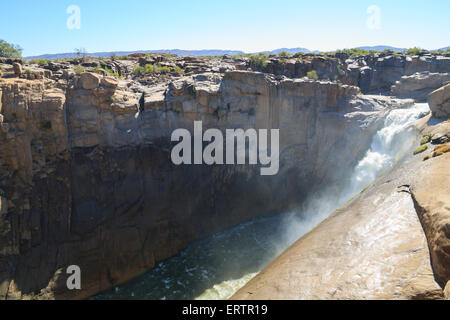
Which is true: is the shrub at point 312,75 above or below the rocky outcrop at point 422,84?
above

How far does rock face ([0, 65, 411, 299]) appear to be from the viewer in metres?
15.2

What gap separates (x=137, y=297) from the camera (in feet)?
52.9

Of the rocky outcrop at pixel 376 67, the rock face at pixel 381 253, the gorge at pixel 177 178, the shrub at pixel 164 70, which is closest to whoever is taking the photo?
the rock face at pixel 381 253

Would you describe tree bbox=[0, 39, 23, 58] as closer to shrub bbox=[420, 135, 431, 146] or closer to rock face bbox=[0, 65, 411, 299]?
rock face bbox=[0, 65, 411, 299]

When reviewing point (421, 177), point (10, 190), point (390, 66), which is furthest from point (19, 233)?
point (390, 66)

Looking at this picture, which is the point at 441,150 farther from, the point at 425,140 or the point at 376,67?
the point at 376,67

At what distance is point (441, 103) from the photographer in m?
19.8

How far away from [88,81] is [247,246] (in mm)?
14548

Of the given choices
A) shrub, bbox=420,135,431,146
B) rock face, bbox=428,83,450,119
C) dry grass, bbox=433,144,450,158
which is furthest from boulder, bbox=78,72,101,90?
rock face, bbox=428,83,450,119

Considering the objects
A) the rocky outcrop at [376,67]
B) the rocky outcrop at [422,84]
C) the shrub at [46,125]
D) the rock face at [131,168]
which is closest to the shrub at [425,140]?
the rock face at [131,168]

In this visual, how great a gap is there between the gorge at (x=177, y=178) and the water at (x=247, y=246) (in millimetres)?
103

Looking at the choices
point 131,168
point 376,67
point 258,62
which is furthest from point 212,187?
point 376,67

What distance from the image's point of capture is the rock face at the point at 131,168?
15.2 m

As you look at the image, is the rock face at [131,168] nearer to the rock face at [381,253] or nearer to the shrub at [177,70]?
the shrub at [177,70]
